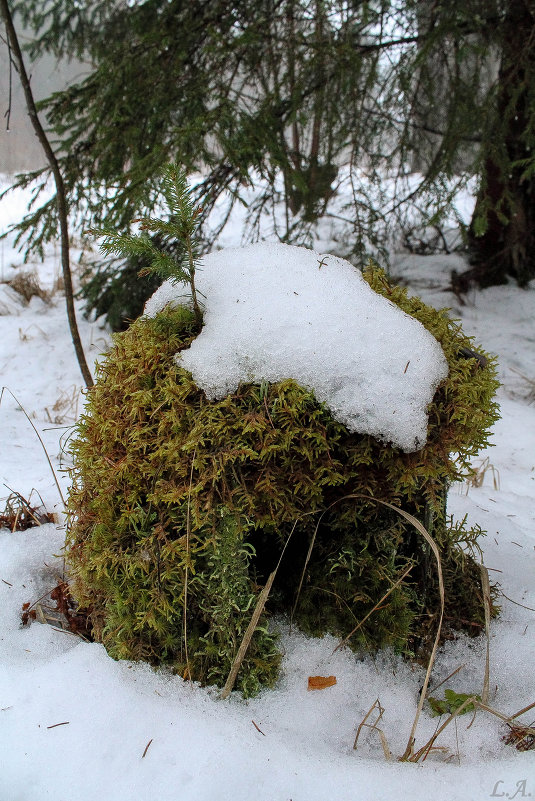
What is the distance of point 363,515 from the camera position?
150cm

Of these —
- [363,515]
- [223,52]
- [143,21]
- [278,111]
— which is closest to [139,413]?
[363,515]

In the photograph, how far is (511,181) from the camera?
5.09m

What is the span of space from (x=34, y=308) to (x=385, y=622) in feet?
18.3

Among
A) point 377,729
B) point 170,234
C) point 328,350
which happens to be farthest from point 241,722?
point 170,234

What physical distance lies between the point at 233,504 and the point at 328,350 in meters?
0.46

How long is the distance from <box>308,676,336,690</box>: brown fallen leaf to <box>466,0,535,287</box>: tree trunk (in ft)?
11.3

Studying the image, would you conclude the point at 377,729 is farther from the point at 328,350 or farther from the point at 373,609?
the point at 328,350

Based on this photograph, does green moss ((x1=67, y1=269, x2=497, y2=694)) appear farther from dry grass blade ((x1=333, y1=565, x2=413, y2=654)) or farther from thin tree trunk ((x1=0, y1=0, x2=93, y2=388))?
thin tree trunk ((x1=0, y1=0, x2=93, y2=388))

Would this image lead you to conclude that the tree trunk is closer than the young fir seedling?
No

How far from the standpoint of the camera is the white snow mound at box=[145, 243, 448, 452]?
1.32m

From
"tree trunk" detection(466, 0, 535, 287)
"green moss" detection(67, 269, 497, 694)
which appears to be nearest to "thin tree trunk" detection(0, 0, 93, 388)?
"green moss" detection(67, 269, 497, 694)

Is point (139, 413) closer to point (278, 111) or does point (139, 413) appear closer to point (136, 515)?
point (136, 515)

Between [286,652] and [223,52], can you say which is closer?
[286,652]

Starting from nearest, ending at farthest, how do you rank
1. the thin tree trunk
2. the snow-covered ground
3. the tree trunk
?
1. the snow-covered ground
2. the thin tree trunk
3. the tree trunk
